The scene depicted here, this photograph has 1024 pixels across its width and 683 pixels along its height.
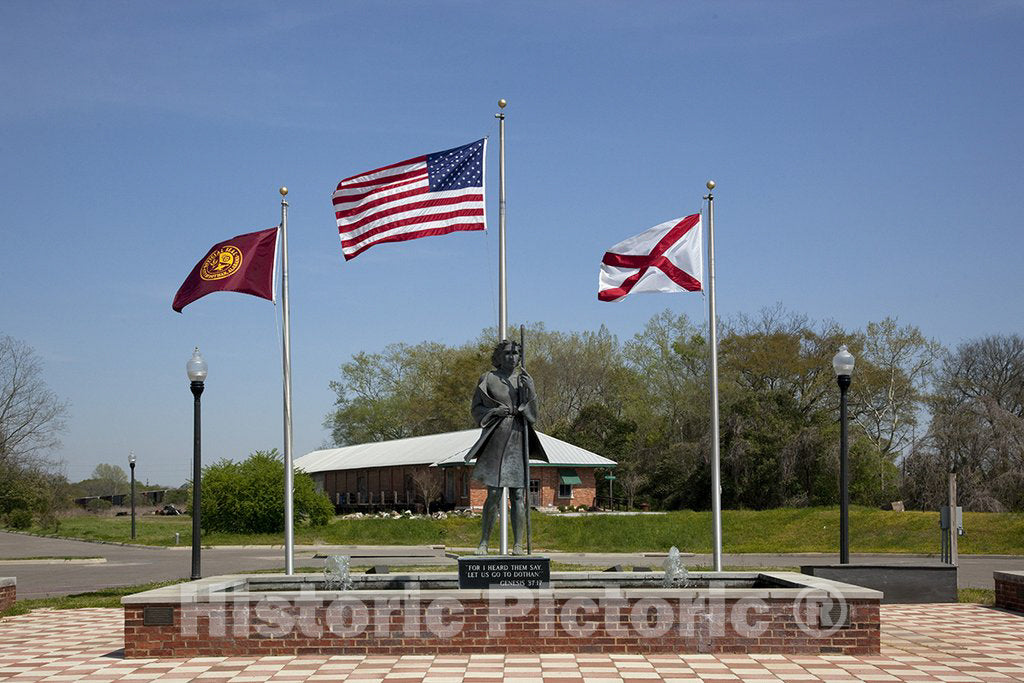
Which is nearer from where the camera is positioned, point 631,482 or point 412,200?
point 412,200

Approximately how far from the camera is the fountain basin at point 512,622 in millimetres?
11695

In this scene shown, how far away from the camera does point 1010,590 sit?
53.9ft

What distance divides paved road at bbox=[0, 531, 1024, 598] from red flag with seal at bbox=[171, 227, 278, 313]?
822cm

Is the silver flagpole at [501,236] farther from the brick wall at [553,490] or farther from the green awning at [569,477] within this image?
the green awning at [569,477]

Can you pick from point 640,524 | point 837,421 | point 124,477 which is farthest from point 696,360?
point 124,477

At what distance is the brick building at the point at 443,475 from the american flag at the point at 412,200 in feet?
103

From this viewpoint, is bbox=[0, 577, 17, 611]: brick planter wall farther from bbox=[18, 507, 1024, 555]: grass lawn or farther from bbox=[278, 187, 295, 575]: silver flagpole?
bbox=[18, 507, 1024, 555]: grass lawn

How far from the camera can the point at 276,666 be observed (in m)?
11.1

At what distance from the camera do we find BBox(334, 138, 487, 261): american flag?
16.0 metres

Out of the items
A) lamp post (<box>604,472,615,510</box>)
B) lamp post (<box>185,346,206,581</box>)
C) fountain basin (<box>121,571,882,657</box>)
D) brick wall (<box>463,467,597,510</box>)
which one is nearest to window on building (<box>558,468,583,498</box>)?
brick wall (<box>463,467,597,510</box>)

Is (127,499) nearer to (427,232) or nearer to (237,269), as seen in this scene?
(237,269)

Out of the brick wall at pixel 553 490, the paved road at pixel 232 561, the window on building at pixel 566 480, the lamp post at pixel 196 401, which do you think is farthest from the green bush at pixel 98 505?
the lamp post at pixel 196 401

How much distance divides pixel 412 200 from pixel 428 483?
37901 millimetres

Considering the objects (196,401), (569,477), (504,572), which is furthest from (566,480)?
(504,572)
